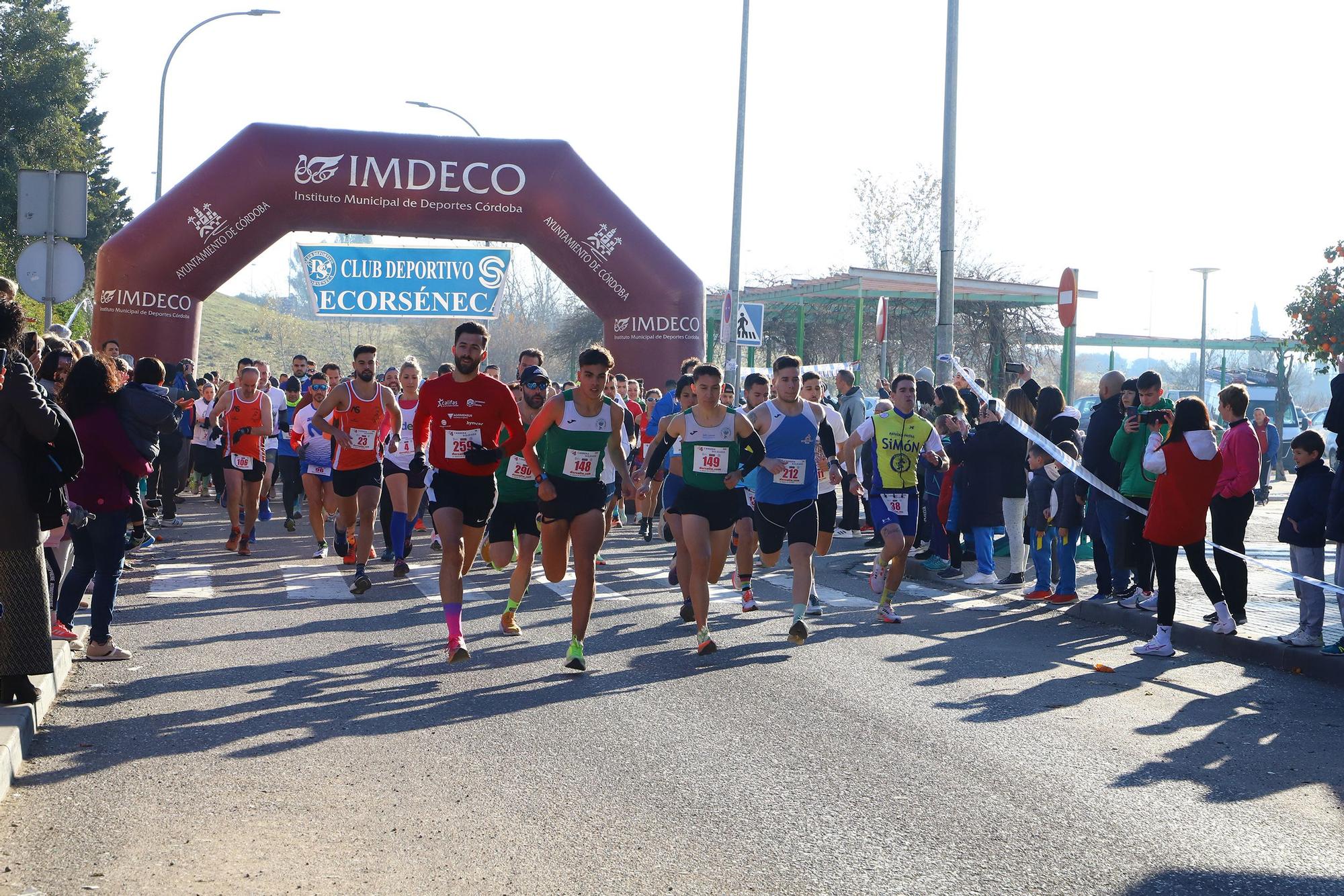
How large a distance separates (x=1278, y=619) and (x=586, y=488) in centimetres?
579

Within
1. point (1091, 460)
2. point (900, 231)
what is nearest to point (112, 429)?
point (1091, 460)

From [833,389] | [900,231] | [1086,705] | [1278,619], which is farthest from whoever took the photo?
[900,231]

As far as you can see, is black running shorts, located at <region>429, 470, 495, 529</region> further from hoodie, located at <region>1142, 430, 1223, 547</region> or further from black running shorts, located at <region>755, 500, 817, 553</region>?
hoodie, located at <region>1142, 430, 1223, 547</region>

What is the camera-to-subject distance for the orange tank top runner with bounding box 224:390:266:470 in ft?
48.0

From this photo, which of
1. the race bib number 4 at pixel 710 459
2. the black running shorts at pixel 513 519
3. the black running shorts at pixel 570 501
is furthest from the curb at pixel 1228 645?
the black running shorts at pixel 513 519

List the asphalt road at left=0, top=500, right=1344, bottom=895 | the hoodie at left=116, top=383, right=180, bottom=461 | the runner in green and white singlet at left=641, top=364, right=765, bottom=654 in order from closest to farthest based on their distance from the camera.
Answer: the asphalt road at left=0, top=500, right=1344, bottom=895 < the hoodie at left=116, top=383, right=180, bottom=461 < the runner in green and white singlet at left=641, top=364, right=765, bottom=654

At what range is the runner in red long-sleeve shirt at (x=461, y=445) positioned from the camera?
8.59 meters

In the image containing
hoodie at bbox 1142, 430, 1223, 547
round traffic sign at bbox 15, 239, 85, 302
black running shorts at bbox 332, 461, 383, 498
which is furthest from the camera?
round traffic sign at bbox 15, 239, 85, 302

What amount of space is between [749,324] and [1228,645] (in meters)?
13.2

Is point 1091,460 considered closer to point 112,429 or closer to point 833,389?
point 112,429

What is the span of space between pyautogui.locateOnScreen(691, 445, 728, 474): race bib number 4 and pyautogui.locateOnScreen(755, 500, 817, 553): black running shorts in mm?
833

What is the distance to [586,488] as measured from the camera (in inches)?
345

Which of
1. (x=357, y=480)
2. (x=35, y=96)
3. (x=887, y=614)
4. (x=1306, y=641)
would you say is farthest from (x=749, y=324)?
(x=35, y=96)

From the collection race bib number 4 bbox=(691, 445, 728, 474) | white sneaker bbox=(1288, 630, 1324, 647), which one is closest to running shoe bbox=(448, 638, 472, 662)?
race bib number 4 bbox=(691, 445, 728, 474)
